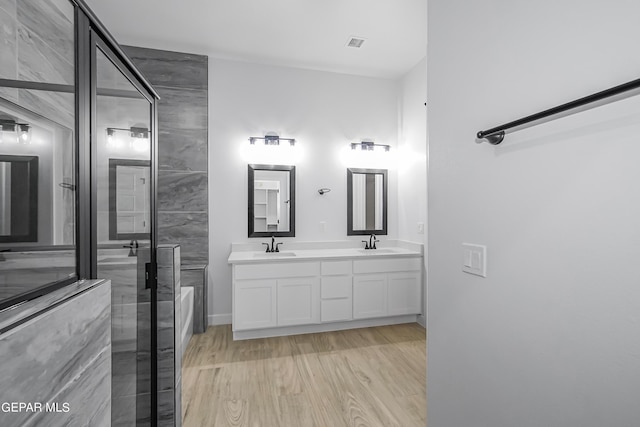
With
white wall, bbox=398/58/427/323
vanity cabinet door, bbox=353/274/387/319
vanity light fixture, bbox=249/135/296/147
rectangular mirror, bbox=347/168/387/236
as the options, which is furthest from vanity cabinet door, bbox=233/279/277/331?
white wall, bbox=398/58/427/323

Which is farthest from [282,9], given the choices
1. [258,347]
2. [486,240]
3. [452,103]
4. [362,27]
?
[258,347]

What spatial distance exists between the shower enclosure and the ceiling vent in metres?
2.19

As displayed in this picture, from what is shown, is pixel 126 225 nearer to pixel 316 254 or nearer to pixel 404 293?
pixel 316 254

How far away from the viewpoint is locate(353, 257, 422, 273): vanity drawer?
3.12m

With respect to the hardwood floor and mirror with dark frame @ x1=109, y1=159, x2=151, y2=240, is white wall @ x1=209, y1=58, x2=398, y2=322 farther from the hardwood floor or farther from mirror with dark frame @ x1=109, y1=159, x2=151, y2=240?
mirror with dark frame @ x1=109, y1=159, x2=151, y2=240

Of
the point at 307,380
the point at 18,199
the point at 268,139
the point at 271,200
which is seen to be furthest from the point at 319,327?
the point at 18,199

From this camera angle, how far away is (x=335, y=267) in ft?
10.0

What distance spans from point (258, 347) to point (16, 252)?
7.86 ft

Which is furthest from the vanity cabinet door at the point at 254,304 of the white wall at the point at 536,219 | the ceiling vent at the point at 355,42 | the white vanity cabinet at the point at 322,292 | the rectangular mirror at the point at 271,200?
the ceiling vent at the point at 355,42

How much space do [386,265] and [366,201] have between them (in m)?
0.85

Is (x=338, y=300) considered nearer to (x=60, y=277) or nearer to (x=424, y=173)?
(x=424, y=173)

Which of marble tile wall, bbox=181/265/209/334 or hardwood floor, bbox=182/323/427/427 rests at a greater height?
marble tile wall, bbox=181/265/209/334

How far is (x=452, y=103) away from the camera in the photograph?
4.25 ft

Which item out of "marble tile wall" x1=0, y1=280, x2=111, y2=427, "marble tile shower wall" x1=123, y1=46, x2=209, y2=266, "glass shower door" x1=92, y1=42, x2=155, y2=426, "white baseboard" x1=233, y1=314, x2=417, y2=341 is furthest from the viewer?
"marble tile shower wall" x1=123, y1=46, x2=209, y2=266
